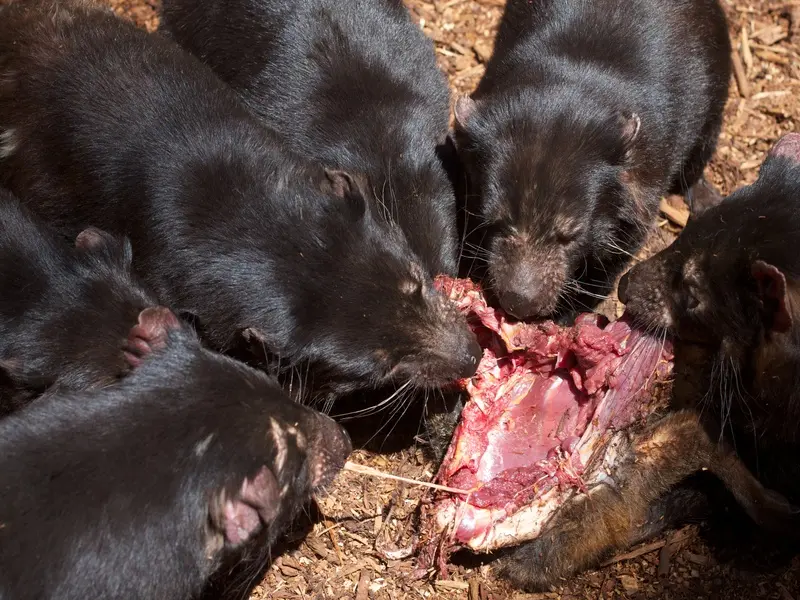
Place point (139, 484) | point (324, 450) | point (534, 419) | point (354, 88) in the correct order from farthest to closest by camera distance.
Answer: point (354, 88)
point (534, 419)
point (324, 450)
point (139, 484)

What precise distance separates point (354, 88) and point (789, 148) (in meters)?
1.98

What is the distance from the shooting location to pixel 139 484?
2.74 metres

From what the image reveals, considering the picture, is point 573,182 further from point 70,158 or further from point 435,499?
point 70,158

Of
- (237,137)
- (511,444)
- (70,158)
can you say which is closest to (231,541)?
(511,444)

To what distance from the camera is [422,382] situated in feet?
12.1

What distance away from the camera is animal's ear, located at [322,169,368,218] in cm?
368

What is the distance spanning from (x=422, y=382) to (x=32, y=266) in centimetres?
167

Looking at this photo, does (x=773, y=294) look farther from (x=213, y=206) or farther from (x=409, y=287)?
(x=213, y=206)

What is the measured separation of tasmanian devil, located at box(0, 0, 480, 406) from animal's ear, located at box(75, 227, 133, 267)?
0.44ft

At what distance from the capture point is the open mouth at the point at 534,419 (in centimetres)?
365

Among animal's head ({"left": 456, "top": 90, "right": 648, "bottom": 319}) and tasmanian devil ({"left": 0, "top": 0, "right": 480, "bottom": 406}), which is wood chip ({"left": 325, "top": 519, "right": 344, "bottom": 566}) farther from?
animal's head ({"left": 456, "top": 90, "right": 648, "bottom": 319})

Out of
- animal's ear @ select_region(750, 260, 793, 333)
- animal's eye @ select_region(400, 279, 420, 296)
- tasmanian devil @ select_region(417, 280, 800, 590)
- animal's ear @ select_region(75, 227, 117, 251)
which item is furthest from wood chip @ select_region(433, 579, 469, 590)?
animal's ear @ select_region(75, 227, 117, 251)

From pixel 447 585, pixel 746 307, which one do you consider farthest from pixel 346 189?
pixel 447 585

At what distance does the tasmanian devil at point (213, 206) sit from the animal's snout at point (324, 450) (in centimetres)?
26
